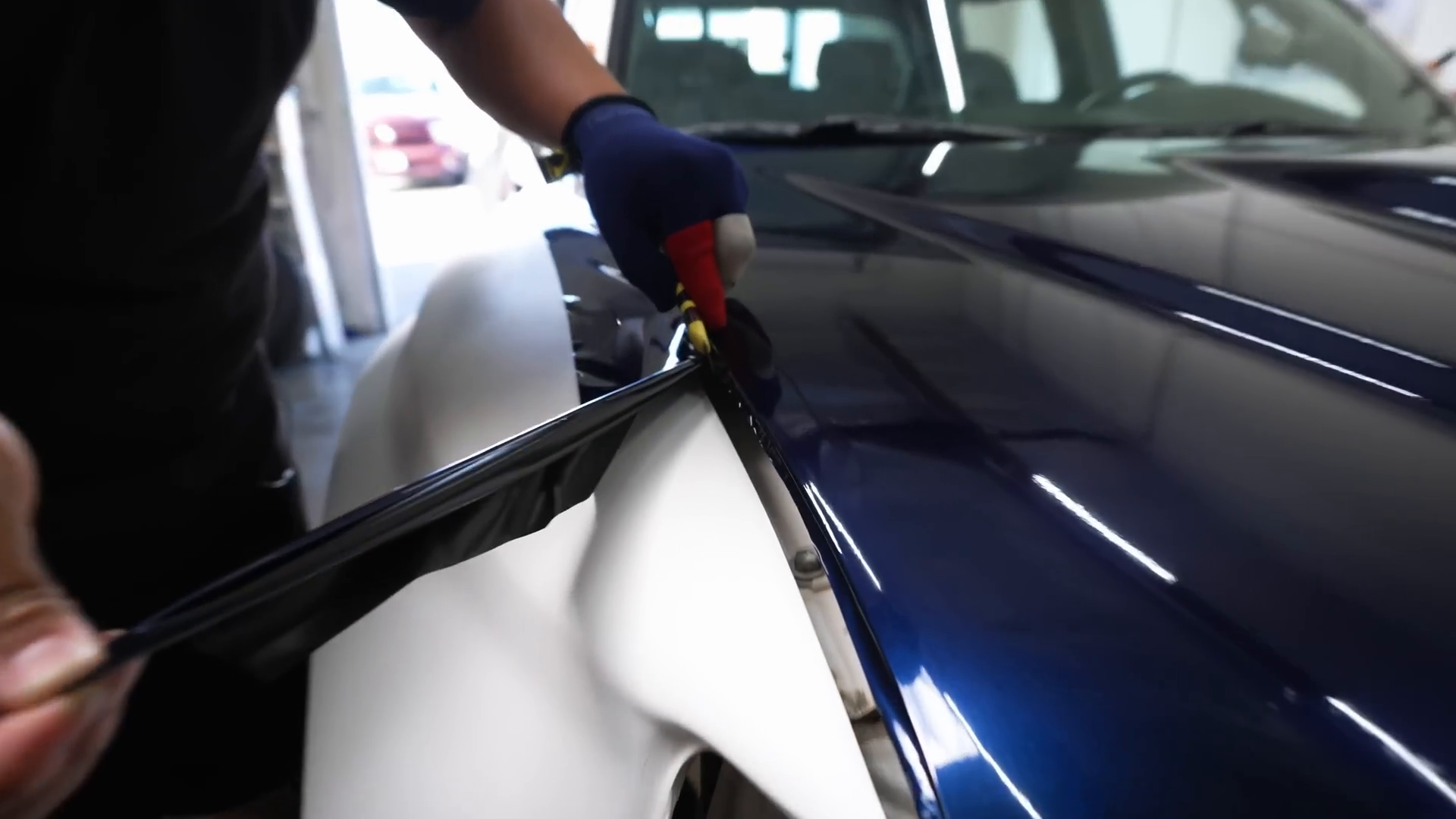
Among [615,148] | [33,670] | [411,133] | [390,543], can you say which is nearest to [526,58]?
[615,148]

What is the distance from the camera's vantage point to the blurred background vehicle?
4.46 metres

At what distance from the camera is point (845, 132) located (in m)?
1.05

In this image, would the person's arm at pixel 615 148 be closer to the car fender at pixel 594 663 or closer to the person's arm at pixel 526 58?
the person's arm at pixel 526 58

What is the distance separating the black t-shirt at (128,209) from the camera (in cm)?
57

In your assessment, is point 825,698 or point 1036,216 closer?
point 825,698

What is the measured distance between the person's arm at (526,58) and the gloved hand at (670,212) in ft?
0.37

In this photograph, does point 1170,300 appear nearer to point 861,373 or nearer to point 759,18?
point 861,373

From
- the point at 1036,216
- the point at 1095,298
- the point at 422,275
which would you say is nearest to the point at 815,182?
the point at 1036,216

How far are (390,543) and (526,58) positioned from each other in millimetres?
551

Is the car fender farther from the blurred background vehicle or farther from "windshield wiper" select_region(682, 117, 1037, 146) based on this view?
the blurred background vehicle

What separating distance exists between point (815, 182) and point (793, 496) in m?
0.51

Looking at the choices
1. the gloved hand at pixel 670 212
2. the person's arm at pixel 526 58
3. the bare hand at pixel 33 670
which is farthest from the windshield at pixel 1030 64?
the bare hand at pixel 33 670

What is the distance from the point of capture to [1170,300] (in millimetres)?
592

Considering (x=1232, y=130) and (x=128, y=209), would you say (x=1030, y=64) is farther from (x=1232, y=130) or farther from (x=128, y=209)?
(x=128, y=209)
